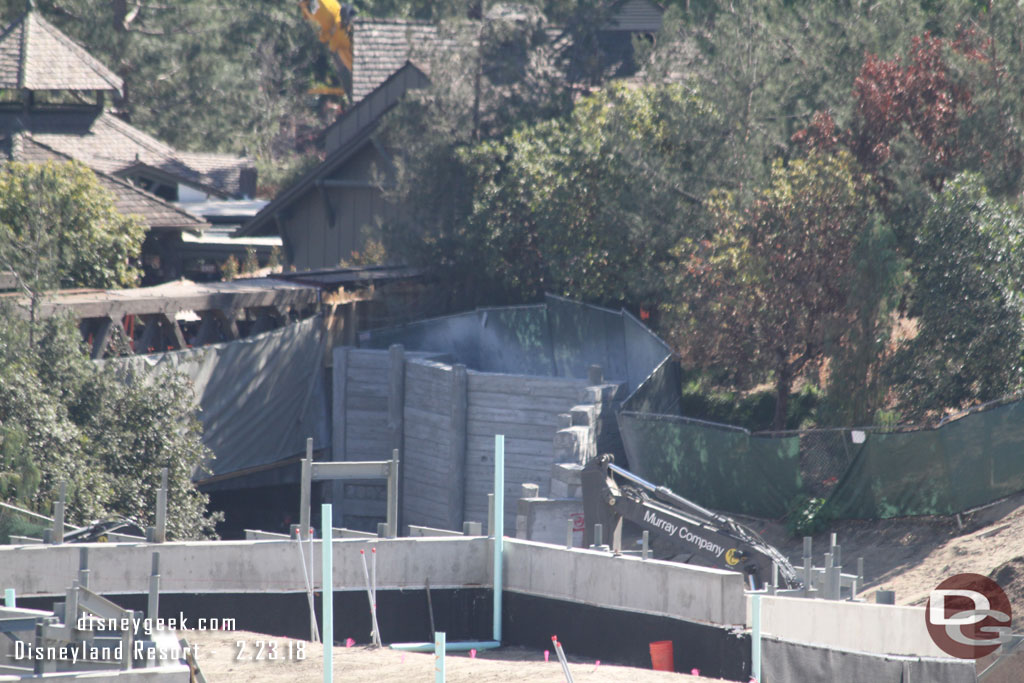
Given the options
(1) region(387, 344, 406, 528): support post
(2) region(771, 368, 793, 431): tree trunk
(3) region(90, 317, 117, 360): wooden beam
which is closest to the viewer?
(2) region(771, 368, 793, 431): tree trunk

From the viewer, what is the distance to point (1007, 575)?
15.9 m

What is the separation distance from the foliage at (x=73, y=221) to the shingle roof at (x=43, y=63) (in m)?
7.81

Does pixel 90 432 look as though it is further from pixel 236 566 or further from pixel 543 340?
pixel 543 340

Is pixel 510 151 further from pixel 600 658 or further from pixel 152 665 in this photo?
pixel 152 665

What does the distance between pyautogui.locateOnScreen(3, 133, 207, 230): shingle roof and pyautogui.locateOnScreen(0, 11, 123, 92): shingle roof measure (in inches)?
94.1

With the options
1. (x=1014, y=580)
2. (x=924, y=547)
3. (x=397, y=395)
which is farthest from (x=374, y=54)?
(x=1014, y=580)

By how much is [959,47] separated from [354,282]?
12.5m

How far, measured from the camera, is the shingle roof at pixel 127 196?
29.9 metres

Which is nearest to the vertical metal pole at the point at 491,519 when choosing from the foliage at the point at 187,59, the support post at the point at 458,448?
the support post at the point at 458,448

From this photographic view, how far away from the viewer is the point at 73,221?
24.8 metres

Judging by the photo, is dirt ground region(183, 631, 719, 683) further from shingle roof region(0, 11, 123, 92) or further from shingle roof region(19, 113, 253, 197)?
shingle roof region(0, 11, 123, 92)

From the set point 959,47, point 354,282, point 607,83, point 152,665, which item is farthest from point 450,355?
point 152,665

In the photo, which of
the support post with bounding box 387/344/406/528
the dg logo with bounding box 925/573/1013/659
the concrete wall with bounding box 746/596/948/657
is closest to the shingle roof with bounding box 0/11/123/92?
the support post with bounding box 387/344/406/528

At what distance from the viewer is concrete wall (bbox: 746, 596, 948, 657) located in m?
13.6
